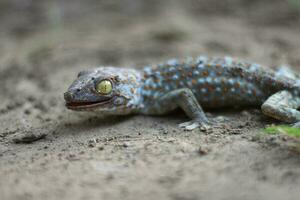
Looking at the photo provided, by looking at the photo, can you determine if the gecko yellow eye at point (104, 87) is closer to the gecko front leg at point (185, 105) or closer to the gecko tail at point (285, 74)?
the gecko front leg at point (185, 105)

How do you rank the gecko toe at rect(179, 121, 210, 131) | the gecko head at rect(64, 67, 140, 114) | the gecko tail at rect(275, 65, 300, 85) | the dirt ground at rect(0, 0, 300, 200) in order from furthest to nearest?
the gecko tail at rect(275, 65, 300, 85)
the gecko head at rect(64, 67, 140, 114)
the gecko toe at rect(179, 121, 210, 131)
the dirt ground at rect(0, 0, 300, 200)

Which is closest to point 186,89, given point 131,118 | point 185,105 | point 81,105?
point 185,105

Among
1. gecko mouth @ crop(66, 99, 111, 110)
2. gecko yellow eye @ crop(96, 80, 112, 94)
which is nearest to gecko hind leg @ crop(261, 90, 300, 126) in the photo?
gecko yellow eye @ crop(96, 80, 112, 94)

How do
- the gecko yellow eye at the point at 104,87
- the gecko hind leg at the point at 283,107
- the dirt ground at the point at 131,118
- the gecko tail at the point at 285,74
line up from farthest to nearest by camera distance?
the gecko tail at the point at 285,74 < the gecko yellow eye at the point at 104,87 < the gecko hind leg at the point at 283,107 < the dirt ground at the point at 131,118

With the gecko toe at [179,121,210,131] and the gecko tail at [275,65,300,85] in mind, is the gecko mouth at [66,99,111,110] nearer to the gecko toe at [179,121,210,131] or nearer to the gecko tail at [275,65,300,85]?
the gecko toe at [179,121,210,131]

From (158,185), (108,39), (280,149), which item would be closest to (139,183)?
(158,185)

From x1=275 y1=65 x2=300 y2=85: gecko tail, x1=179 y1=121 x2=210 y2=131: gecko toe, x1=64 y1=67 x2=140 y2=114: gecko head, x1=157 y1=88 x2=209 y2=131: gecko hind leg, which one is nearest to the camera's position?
x1=179 y1=121 x2=210 y2=131: gecko toe

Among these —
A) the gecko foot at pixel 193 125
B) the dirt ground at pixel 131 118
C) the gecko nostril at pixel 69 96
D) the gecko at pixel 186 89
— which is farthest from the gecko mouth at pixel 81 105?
the gecko foot at pixel 193 125
